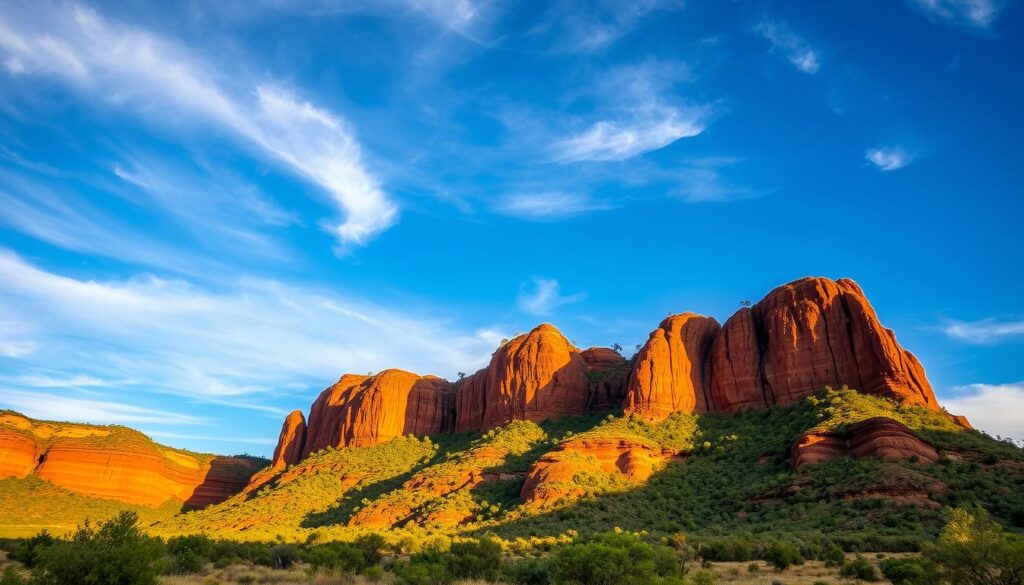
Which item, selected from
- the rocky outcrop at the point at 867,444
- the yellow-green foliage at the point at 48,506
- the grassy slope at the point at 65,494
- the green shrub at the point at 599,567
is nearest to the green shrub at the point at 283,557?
the green shrub at the point at 599,567

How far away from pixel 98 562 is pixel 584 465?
43.5m

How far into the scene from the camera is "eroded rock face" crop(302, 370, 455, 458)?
90562mm

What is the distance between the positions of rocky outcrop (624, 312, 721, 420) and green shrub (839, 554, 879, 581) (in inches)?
1708

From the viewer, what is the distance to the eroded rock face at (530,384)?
79.4 meters

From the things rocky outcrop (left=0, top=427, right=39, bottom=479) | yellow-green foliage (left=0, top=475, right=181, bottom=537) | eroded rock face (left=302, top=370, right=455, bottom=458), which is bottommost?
yellow-green foliage (left=0, top=475, right=181, bottom=537)

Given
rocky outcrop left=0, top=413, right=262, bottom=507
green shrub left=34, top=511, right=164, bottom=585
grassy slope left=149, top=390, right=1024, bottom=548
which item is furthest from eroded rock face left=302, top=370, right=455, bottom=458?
green shrub left=34, top=511, right=164, bottom=585

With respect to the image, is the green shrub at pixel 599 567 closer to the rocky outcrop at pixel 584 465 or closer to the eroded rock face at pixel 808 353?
the rocky outcrop at pixel 584 465

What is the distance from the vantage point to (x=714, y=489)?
48.9 metres

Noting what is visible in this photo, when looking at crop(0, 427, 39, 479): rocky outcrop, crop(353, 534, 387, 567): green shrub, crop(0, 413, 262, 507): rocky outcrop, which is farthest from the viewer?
crop(0, 413, 262, 507): rocky outcrop

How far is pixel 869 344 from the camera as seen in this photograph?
56.8 m

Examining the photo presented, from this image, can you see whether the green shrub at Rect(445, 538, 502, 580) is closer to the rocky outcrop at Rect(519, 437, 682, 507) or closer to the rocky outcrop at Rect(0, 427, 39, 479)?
the rocky outcrop at Rect(519, 437, 682, 507)

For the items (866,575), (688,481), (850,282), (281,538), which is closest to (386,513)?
(281,538)

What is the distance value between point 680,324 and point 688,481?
27.9 meters

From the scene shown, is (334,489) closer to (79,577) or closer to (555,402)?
(555,402)
